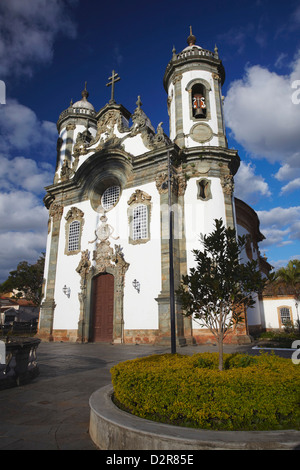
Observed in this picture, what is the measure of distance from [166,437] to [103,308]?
16406 mm

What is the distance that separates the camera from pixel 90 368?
934 centimetres

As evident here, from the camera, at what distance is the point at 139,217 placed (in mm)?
18578

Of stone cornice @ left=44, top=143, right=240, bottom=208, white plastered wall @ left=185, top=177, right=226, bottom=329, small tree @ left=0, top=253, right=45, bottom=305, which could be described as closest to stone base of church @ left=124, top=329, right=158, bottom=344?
white plastered wall @ left=185, top=177, right=226, bottom=329

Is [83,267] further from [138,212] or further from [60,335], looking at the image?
[138,212]

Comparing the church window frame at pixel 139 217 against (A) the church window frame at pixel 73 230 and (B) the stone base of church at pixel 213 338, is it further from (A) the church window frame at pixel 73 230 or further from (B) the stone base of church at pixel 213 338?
(B) the stone base of church at pixel 213 338

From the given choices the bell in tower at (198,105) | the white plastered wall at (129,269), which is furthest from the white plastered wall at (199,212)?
the bell in tower at (198,105)

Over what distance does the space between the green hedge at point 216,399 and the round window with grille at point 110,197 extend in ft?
55.8

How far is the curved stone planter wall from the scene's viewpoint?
295 centimetres

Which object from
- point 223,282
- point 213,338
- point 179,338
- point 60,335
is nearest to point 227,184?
point 213,338

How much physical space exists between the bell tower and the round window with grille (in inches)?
212

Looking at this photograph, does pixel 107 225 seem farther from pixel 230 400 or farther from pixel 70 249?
pixel 230 400

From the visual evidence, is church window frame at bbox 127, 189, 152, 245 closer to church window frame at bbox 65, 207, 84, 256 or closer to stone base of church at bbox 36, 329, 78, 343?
church window frame at bbox 65, 207, 84, 256
